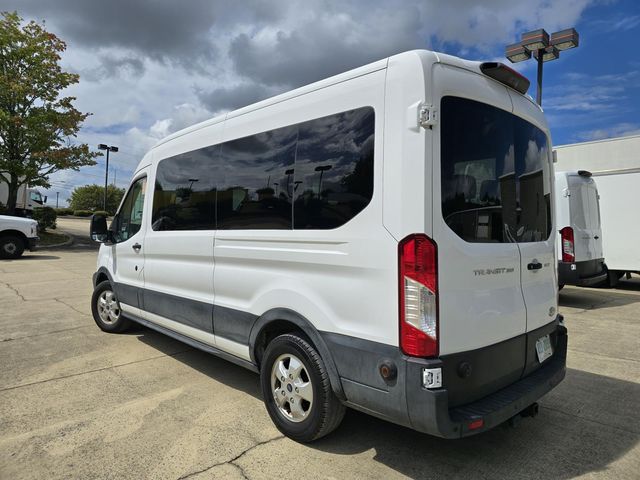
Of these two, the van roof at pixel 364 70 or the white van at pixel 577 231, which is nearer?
the van roof at pixel 364 70

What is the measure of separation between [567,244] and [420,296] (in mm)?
7061

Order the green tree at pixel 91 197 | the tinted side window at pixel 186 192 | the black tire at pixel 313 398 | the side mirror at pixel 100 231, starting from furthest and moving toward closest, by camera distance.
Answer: the green tree at pixel 91 197, the side mirror at pixel 100 231, the tinted side window at pixel 186 192, the black tire at pixel 313 398

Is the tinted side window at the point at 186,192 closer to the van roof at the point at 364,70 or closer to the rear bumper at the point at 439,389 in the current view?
the van roof at the point at 364,70

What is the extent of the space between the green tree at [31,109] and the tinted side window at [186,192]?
59.7ft

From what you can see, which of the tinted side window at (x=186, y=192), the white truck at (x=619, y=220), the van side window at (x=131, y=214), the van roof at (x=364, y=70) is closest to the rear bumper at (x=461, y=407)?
the van roof at (x=364, y=70)

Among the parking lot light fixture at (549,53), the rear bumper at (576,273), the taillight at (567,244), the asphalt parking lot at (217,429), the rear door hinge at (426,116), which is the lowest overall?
the asphalt parking lot at (217,429)

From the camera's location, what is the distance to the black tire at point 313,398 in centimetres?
296

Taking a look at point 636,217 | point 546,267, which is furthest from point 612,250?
point 546,267

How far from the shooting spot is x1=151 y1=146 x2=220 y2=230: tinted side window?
13.6ft

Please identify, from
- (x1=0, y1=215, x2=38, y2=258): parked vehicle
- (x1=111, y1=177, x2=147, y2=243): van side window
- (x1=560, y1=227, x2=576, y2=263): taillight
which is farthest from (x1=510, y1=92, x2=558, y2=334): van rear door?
(x1=0, y1=215, x2=38, y2=258): parked vehicle

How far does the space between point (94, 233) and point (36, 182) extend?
18.4 meters

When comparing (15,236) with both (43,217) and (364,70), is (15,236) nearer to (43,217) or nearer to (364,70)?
(43,217)

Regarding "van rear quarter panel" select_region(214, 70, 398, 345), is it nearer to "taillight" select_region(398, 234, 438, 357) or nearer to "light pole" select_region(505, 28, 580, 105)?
"taillight" select_region(398, 234, 438, 357)

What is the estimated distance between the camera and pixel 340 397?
287cm
